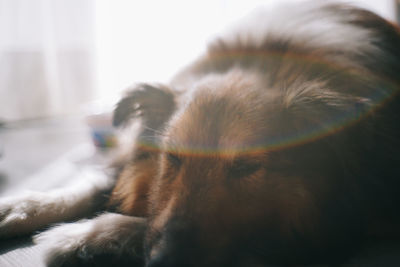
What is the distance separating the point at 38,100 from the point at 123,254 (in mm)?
3208

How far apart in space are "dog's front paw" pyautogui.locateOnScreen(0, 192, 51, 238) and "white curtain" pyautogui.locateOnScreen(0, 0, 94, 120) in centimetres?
266

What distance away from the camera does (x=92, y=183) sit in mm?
1487

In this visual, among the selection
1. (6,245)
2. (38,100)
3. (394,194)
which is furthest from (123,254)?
(38,100)

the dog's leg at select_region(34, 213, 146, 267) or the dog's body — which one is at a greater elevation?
the dog's body

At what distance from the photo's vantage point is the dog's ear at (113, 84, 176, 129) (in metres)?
1.41

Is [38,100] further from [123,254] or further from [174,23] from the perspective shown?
[123,254]

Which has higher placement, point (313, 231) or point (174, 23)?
point (174, 23)

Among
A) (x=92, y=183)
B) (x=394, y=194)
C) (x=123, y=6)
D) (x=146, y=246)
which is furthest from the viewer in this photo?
(x=123, y=6)

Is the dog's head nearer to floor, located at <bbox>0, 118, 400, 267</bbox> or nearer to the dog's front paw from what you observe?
floor, located at <bbox>0, 118, 400, 267</bbox>

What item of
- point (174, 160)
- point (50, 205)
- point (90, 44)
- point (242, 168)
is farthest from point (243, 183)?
point (90, 44)

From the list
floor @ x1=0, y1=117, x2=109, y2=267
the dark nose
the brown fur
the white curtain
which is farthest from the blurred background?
the dark nose

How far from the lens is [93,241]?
1.08 metres

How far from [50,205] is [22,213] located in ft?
0.35

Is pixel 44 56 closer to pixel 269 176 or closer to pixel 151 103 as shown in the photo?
pixel 151 103
